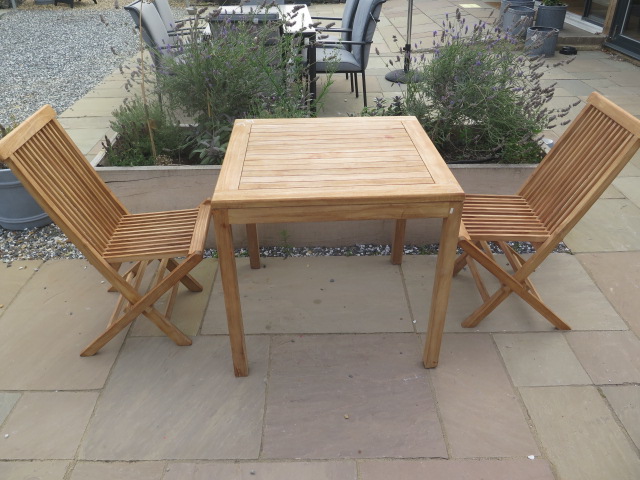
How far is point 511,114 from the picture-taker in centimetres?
326

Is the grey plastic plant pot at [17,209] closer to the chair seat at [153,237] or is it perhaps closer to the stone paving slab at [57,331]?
the stone paving slab at [57,331]

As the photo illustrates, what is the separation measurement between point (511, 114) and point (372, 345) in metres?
1.77

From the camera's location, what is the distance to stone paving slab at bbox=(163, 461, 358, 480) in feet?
6.35

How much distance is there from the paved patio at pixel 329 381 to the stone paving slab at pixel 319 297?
10mm

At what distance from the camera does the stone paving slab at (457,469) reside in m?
1.93

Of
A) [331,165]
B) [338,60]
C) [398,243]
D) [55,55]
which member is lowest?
[55,55]

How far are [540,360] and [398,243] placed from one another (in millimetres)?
1005

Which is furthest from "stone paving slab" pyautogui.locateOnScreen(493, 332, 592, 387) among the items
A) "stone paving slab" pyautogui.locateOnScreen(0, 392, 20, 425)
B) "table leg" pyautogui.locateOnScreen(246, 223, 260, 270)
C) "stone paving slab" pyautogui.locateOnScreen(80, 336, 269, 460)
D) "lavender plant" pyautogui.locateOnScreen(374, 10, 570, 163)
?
"stone paving slab" pyautogui.locateOnScreen(0, 392, 20, 425)

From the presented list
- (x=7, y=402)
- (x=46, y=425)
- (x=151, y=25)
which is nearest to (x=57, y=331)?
(x=7, y=402)

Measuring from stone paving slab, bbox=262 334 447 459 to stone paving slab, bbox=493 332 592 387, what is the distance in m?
0.42

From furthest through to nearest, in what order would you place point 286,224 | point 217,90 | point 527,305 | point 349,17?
point 349,17 < point 217,90 < point 286,224 < point 527,305

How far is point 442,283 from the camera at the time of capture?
A: 7.15 feet

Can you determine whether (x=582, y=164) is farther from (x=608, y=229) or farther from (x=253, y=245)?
(x=253, y=245)

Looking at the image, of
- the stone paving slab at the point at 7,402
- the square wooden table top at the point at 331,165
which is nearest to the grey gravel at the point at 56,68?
the square wooden table top at the point at 331,165
